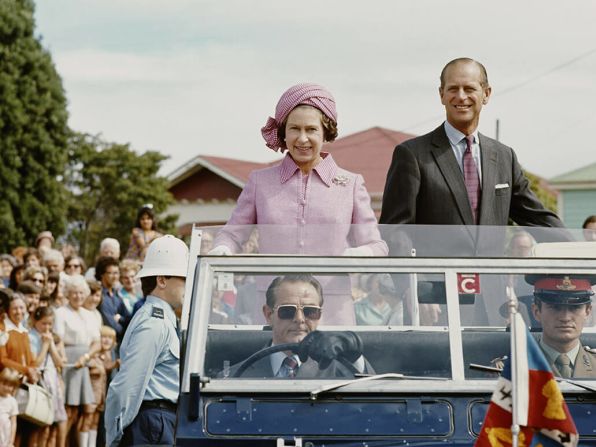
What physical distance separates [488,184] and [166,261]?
167 centimetres

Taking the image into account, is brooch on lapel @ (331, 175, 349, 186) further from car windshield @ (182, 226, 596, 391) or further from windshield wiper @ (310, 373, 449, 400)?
windshield wiper @ (310, 373, 449, 400)

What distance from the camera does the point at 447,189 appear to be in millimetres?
7055

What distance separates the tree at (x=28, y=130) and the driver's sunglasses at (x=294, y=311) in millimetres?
35206

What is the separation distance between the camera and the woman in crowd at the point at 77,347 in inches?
523

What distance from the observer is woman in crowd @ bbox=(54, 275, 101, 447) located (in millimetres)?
13297

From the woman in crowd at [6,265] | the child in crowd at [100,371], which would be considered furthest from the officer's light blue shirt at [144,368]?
the woman in crowd at [6,265]

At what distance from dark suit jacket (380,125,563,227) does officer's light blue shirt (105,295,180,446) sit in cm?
121

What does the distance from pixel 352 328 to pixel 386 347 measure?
165 mm

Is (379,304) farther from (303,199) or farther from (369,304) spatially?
(303,199)

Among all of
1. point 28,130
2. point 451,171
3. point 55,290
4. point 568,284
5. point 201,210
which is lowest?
point 568,284

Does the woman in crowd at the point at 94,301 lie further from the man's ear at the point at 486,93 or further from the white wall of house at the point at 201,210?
the white wall of house at the point at 201,210

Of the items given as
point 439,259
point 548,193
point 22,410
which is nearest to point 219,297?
point 439,259

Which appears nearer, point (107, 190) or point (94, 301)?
point (94, 301)

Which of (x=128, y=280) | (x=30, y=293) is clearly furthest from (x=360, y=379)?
(x=128, y=280)
